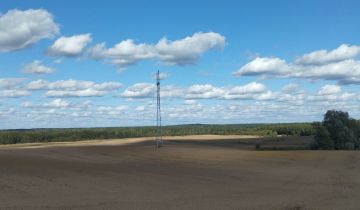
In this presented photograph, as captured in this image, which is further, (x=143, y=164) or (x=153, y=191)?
(x=143, y=164)

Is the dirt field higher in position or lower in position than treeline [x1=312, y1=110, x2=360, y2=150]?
lower

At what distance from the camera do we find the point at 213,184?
30969 mm

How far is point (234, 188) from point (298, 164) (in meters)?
19.9

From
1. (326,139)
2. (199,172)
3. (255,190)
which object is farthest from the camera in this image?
(326,139)

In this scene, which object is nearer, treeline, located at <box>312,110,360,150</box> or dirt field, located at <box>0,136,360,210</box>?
dirt field, located at <box>0,136,360,210</box>

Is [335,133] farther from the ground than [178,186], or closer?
farther from the ground

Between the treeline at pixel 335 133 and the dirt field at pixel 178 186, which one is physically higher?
the treeline at pixel 335 133

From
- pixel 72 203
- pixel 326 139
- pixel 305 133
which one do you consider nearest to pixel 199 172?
pixel 72 203

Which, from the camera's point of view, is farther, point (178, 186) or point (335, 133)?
point (335, 133)

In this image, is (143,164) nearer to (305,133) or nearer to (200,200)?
(200,200)

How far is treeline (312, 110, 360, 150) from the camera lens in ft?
240

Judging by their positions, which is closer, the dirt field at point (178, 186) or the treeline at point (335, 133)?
the dirt field at point (178, 186)

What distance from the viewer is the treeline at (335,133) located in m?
73.2

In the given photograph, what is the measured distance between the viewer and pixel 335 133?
74500 millimetres
